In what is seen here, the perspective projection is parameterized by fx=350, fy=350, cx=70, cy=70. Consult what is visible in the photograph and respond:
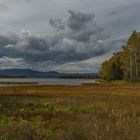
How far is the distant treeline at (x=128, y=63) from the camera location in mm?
91750

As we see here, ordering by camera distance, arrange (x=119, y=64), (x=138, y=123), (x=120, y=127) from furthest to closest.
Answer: (x=119, y=64), (x=138, y=123), (x=120, y=127)

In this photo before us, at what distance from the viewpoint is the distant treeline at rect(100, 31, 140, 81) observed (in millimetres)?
91750

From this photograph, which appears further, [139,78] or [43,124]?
[139,78]

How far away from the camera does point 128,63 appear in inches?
3829

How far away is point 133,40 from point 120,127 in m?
81.6

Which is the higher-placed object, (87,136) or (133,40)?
(133,40)

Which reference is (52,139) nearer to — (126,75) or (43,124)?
(43,124)

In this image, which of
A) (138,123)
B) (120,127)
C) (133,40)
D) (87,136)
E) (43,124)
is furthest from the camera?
(133,40)

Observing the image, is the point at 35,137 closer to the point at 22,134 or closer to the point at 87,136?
the point at 22,134

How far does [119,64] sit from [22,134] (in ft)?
Result: 316

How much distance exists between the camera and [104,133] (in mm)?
9656

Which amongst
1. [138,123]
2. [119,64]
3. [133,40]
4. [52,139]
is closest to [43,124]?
[138,123]

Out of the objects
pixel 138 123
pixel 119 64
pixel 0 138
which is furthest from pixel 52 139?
pixel 119 64

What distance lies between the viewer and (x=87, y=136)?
9539 mm
